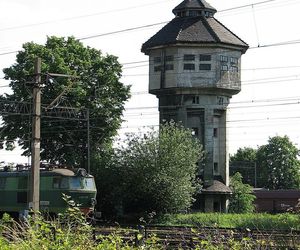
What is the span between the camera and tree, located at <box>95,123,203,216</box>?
139 feet

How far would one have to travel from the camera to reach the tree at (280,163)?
96812mm

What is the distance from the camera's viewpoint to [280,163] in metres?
97.6

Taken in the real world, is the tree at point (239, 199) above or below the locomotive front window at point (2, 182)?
below

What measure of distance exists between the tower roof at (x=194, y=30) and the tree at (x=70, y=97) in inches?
226

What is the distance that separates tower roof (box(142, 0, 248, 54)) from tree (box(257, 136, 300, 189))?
44.6m

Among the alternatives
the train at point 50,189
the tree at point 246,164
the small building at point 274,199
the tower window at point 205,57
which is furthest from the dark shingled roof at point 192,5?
the tree at point 246,164

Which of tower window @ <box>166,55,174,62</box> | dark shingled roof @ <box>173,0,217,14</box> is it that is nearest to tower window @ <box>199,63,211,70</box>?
tower window @ <box>166,55,174,62</box>

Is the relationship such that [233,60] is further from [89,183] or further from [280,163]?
[280,163]

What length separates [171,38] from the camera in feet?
174

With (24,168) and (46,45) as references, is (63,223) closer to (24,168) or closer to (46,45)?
(24,168)

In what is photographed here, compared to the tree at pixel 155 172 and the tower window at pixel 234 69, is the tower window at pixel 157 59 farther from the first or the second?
the tree at pixel 155 172

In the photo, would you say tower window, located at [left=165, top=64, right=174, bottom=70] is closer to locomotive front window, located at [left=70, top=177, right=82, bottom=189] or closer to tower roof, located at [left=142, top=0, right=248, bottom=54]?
tower roof, located at [left=142, top=0, right=248, bottom=54]

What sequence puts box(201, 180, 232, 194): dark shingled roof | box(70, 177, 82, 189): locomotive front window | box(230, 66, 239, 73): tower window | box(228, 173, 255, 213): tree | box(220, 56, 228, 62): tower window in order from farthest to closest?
1. box(228, 173, 255, 213): tree
2. box(230, 66, 239, 73): tower window
3. box(220, 56, 228, 62): tower window
4. box(201, 180, 232, 194): dark shingled roof
5. box(70, 177, 82, 189): locomotive front window

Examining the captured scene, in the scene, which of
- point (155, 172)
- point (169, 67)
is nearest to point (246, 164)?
point (169, 67)
